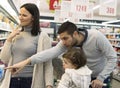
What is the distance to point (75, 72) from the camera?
213 centimetres

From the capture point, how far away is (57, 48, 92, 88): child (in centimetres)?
211

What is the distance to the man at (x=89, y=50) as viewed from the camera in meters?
2.37

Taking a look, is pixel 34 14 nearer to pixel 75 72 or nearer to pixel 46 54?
pixel 46 54

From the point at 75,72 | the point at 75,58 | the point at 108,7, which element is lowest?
the point at 75,72

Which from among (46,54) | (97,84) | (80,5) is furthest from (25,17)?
(80,5)

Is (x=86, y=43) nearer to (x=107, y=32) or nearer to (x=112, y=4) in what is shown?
(x=112, y=4)

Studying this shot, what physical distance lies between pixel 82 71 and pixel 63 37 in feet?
1.29

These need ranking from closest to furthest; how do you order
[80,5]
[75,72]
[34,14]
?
[75,72] → [34,14] → [80,5]

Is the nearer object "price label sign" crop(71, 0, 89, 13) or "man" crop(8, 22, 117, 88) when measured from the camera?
"man" crop(8, 22, 117, 88)

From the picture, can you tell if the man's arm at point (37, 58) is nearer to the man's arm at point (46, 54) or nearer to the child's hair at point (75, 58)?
the man's arm at point (46, 54)

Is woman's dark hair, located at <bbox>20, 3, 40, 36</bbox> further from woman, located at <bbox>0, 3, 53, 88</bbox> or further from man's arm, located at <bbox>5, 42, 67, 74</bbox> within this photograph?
man's arm, located at <bbox>5, 42, 67, 74</bbox>

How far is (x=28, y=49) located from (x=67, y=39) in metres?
0.39

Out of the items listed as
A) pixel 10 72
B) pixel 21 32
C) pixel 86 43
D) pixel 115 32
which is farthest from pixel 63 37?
pixel 115 32

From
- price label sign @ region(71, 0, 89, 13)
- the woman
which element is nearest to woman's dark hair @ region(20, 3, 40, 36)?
the woman
